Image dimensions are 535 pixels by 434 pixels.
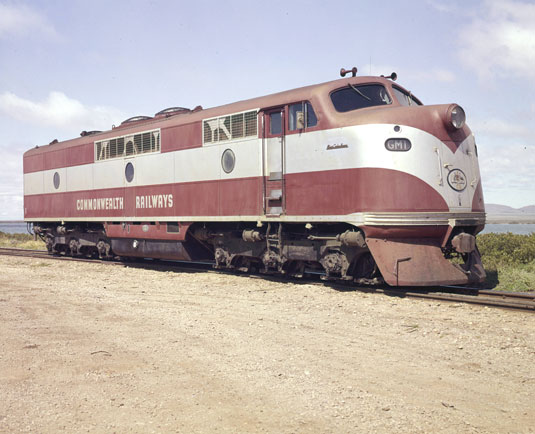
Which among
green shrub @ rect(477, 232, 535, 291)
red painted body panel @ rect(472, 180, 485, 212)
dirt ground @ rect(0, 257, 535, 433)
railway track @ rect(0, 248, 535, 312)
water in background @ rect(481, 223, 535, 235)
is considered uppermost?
red painted body panel @ rect(472, 180, 485, 212)

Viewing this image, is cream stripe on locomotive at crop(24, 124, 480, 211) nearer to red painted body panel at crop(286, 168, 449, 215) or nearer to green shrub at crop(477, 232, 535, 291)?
red painted body panel at crop(286, 168, 449, 215)

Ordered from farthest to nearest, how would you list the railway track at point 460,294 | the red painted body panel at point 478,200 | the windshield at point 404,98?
the windshield at point 404,98 < the red painted body panel at point 478,200 < the railway track at point 460,294

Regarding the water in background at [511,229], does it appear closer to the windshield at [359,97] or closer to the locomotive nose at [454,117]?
the windshield at [359,97]

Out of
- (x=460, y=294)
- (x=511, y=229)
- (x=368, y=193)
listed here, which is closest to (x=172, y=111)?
(x=368, y=193)

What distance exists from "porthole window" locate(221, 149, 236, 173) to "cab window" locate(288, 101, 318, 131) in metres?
1.83

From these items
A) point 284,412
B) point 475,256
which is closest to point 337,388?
point 284,412

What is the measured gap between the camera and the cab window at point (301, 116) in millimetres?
10798

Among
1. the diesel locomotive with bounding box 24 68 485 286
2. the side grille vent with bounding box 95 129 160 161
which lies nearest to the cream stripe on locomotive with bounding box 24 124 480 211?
the diesel locomotive with bounding box 24 68 485 286

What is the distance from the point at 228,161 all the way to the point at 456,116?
528 centimetres

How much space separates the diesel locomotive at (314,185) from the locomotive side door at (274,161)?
22mm

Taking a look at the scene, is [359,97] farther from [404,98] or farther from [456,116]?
[456,116]

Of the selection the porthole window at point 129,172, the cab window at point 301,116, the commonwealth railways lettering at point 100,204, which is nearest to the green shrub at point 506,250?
the cab window at point 301,116

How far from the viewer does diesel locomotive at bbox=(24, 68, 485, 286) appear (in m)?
9.74

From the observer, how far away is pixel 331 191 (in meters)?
10.4
